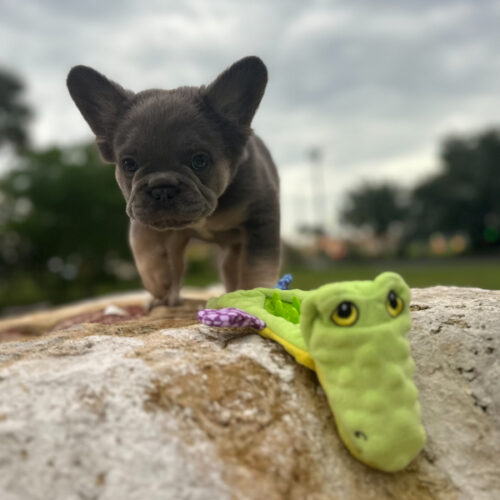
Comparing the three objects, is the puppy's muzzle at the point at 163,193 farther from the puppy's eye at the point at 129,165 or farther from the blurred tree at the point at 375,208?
the blurred tree at the point at 375,208

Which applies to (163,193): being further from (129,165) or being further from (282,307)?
(282,307)

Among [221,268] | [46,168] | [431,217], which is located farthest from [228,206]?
[431,217]

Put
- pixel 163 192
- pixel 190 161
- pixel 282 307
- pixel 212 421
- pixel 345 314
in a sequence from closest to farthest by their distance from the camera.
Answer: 1. pixel 212 421
2. pixel 345 314
3. pixel 282 307
4. pixel 163 192
5. pixel 190 161

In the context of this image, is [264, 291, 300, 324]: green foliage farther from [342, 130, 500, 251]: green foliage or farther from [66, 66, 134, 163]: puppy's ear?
[342, 130, 500, 251]: green foliage

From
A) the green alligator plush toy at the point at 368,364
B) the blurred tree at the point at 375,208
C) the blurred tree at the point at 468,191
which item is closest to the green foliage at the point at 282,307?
the green alligator plush toy at the point at 368,364

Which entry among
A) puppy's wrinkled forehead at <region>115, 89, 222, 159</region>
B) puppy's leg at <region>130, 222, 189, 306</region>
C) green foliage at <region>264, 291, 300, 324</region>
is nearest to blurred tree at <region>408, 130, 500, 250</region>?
puppy's leg at <region>130, 222, 189, 306</region>

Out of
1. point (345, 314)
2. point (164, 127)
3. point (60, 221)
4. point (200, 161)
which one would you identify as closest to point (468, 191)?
point (60, 221)
